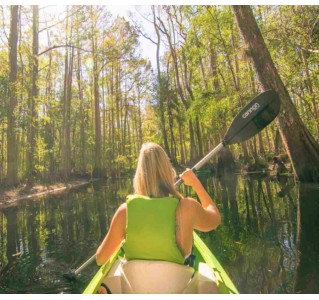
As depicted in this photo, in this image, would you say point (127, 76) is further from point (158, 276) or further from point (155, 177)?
point (158, 276)

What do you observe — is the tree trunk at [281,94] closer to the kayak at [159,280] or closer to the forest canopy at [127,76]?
the forest canopy at [127,76]

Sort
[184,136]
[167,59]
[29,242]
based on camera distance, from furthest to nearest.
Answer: [184,136] → [167,59] → [29,242]

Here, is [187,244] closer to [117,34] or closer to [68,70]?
[117,34]

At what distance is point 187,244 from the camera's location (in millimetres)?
1488

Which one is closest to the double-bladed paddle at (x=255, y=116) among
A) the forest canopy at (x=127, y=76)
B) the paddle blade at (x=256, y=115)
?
the paddle blade at (x=256, y=115)

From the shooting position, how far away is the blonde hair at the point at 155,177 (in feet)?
4.91

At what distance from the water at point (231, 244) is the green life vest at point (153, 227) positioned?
1.23m

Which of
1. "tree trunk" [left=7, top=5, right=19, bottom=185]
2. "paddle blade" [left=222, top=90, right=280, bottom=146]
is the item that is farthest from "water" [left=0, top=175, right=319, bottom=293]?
"tree trunk" [left=7, top=5, right=19, bottom=185]

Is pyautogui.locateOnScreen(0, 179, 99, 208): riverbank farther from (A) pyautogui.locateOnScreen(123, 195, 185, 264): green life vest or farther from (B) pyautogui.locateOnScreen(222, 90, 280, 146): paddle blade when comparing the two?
(A) pyautogui.locateOnScreen(123, 195, 185, 264): green life vest

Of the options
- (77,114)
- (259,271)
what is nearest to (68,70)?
(77,114)

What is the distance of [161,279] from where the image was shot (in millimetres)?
1465

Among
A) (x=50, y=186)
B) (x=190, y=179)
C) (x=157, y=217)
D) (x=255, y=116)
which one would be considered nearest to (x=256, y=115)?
(x=255, y=116)

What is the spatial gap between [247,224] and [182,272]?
325 centimetres

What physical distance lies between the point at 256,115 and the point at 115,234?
55.6 inches
